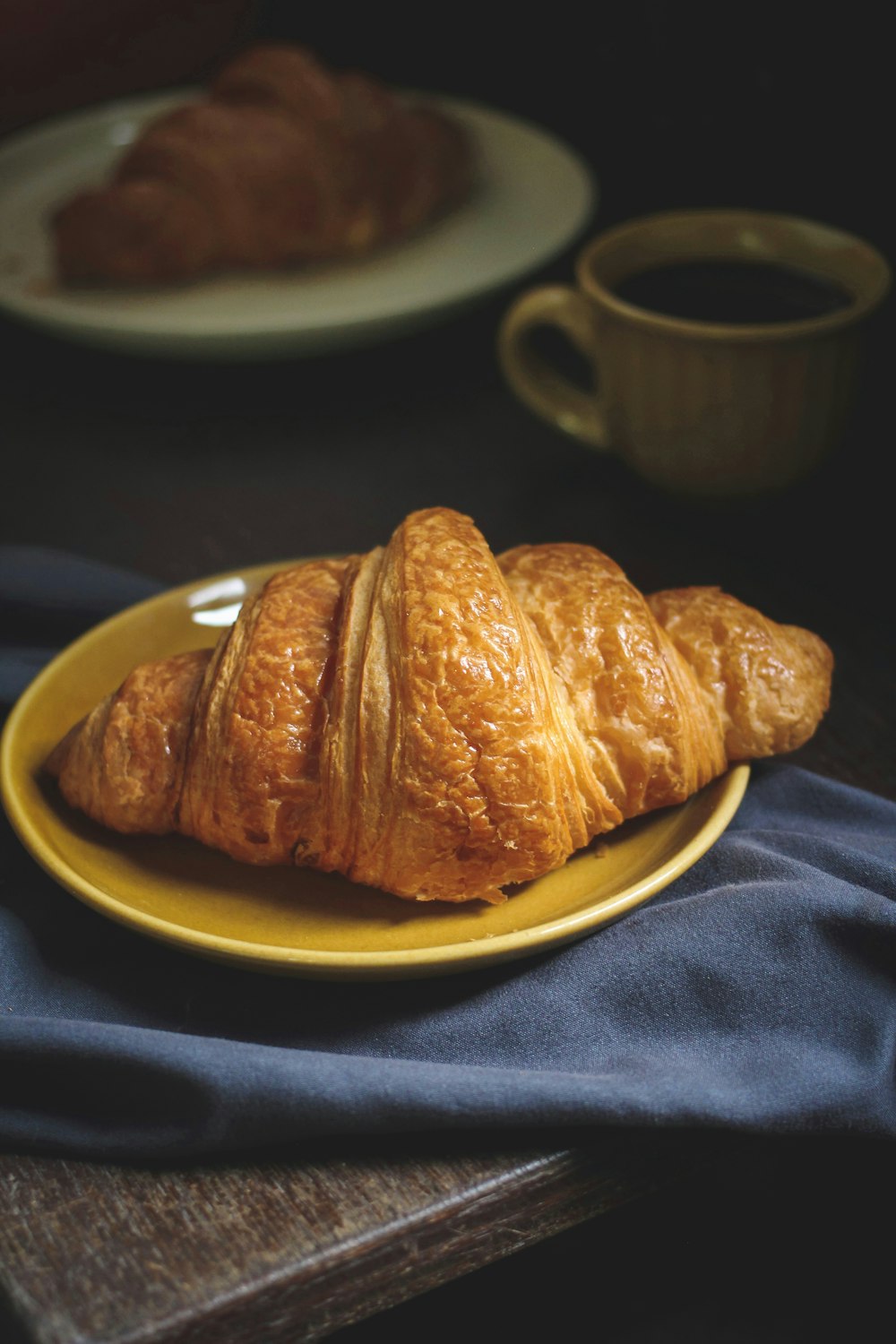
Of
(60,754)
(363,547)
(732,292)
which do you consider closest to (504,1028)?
(60,754)

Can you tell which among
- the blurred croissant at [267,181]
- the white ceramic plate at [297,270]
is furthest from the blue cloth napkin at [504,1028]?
the blurred croissant at [267,181]

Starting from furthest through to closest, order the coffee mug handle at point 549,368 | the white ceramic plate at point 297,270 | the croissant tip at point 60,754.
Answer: the white ceramic plate at point 297,270 < the coffee mug handle at point 549,368 < the croissant tip at point 60,754

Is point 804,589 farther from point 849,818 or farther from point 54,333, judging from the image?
point 54,333

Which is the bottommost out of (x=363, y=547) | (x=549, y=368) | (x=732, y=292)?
(x=363, y=547)

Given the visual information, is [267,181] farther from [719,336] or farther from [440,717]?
[440,717]

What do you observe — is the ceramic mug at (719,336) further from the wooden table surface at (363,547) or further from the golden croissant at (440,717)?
the golden croissant at (440,717)

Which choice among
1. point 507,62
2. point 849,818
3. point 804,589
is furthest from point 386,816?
point 507,62
